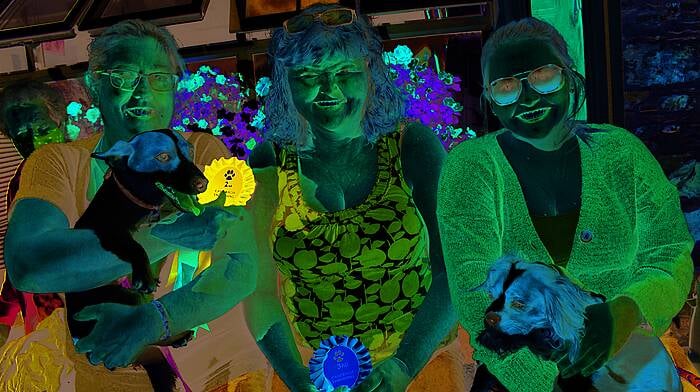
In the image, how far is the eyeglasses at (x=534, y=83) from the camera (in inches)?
66.4

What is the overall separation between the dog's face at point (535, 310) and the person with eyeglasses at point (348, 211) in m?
0.31

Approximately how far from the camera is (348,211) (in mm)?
1866

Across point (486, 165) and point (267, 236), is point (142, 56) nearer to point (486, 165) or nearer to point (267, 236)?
point (267, 236)

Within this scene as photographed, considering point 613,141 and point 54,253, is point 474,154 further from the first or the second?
point 54,253

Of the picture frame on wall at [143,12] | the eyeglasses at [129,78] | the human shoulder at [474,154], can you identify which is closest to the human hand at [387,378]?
the human shoulder at [474,154]

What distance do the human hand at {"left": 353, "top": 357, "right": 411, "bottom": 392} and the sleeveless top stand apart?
119mm

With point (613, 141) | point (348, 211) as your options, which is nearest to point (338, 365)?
point (348, 211)

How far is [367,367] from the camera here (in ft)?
5.89

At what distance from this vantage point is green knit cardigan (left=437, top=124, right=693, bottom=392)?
169 cm

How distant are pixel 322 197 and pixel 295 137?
0.17 metres

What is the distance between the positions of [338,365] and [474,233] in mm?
440

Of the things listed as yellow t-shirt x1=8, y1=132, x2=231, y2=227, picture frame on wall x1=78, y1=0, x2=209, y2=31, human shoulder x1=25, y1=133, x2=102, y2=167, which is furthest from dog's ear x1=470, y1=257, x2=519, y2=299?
picture frame on wall x1=78, y1=0, x2=209, y2=31

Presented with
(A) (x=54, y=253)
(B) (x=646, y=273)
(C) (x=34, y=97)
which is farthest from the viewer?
(C) (x=34, y=97)

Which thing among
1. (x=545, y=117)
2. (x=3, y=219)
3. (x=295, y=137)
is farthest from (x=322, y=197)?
(x=3, y=219)
